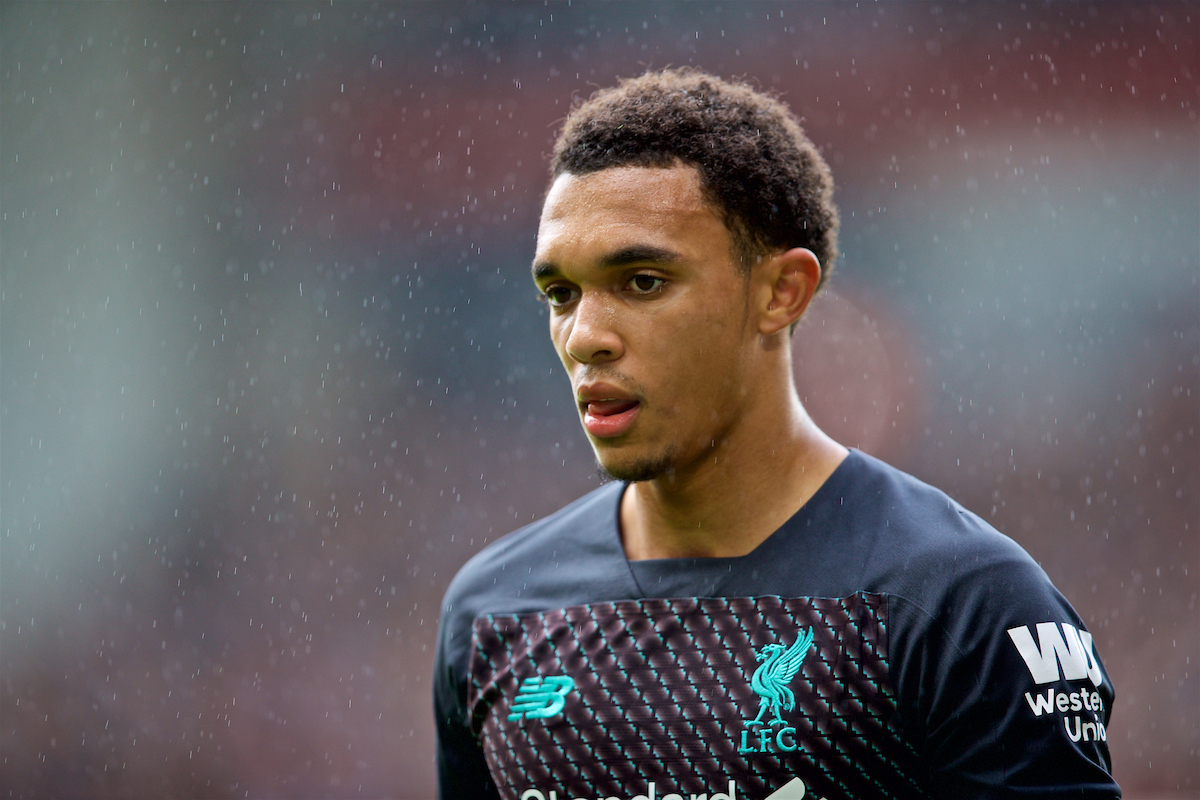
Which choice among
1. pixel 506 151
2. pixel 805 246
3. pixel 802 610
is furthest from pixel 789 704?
pixel 506 151

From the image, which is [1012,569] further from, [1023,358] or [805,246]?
[1023,358]

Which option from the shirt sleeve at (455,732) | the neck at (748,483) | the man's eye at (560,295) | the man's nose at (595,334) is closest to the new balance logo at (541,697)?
the shirt sleeve at (455,732)

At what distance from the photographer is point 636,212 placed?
203 cm

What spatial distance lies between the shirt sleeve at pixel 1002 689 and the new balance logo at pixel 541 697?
2.19 ft

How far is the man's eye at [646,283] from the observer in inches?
79.5

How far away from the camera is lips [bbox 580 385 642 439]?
203cm

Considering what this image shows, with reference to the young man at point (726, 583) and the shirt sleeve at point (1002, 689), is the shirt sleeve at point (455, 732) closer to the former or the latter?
the young man at point (726, 583)

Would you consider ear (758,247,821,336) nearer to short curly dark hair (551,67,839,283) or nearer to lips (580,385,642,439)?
short curly dark hair (551,67,839,283)

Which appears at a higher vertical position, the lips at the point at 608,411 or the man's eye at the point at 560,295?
the man's eye at the point at 560,295

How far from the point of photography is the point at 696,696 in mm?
1986

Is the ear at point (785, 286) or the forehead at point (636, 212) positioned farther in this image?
the ear at point (785, 286)

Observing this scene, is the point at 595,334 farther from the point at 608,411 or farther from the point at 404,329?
the point at 404,329

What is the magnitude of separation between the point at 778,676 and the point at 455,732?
32.5 inches

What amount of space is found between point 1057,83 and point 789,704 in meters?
6.53
